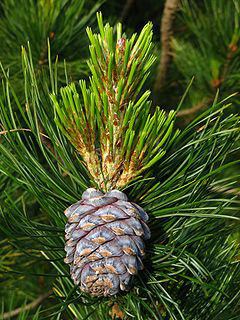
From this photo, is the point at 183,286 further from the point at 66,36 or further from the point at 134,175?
the point at 66,36

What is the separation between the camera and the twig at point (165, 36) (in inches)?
34.8

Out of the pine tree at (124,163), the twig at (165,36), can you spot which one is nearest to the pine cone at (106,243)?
the pine tree at (124,163)

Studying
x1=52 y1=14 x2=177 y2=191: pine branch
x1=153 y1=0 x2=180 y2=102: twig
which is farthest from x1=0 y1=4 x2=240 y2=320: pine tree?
x1=153 y1=0 x2=180 y2=102: twig

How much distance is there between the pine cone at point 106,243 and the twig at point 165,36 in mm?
490

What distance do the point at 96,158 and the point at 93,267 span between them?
110 mm

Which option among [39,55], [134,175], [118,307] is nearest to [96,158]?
[134,175]

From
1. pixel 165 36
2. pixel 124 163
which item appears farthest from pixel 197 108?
pixel 124 163

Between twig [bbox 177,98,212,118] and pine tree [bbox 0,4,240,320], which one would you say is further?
twig [bbox 177,98,212,118]

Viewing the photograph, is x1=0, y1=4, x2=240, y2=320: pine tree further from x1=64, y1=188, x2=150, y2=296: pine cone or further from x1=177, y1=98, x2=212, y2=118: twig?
x1=177, y1=98, x2=212, y2=118: twig

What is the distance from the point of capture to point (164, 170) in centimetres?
56

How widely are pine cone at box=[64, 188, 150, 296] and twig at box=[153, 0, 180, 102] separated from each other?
490 mm

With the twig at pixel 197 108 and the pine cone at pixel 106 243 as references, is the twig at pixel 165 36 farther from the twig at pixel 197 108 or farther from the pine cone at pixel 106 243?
the pine cone at pixel 106 243

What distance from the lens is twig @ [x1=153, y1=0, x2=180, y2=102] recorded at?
0.88 metres

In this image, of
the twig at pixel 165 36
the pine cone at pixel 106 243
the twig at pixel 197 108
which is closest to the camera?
the pine cone at pixel 106 243
